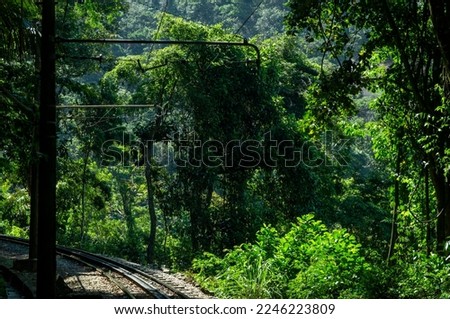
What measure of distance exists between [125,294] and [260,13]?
88.6m

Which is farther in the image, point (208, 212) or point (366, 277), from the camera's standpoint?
point (208, 212)

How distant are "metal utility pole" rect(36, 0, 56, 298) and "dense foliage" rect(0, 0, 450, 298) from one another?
4.24ft

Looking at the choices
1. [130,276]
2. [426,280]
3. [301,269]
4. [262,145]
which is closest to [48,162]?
[426,280]

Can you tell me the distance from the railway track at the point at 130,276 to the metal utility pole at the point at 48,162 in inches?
192

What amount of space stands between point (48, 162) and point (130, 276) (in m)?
8.60

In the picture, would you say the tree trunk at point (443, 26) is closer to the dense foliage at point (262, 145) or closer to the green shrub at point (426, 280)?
the dense foliage at point (262, 145)

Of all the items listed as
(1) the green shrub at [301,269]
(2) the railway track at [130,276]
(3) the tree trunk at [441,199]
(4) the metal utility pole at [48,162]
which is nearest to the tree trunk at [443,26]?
(3) the tree trunk at [441,199]

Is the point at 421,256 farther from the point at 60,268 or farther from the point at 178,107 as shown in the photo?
the point at 178,107

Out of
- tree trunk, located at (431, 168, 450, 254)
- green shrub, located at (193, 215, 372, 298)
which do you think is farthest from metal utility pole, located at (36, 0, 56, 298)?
tree trunk, located at (431, 168, 450, 254)

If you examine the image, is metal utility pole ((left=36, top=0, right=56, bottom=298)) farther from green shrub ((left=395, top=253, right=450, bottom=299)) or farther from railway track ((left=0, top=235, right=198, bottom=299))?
green shrub ((left=395, top=253, right=450, bottom=299))

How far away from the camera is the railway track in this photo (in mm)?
16797

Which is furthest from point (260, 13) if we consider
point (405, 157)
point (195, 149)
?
point (405, 157)

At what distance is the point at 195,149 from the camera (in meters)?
31.5
